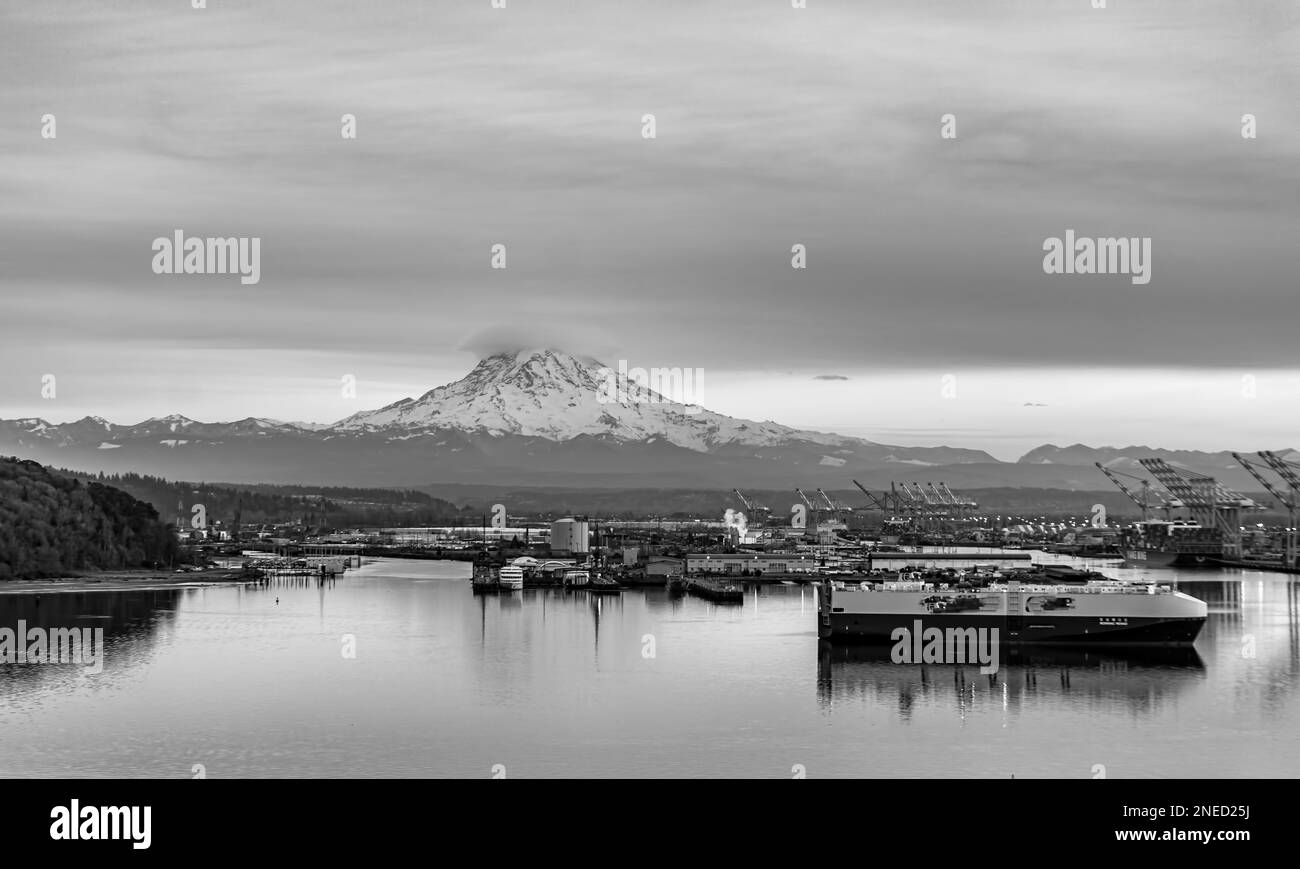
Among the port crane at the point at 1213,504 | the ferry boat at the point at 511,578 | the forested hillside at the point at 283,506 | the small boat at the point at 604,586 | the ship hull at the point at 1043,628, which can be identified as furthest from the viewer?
the forested hillside at the point at 283,506

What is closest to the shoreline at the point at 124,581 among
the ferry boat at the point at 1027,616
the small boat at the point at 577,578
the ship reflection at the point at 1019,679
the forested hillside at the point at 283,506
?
the small boat at the point at 577,578

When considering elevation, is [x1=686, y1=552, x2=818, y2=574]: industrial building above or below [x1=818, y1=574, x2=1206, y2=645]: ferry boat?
below

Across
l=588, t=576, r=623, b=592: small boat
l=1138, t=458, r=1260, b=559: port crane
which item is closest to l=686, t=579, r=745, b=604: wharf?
l=588, t=576, r=623, b=592: small boat

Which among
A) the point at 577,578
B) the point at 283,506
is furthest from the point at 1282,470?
the point at 283,506

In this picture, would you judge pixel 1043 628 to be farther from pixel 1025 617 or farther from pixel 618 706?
pixel 618 706

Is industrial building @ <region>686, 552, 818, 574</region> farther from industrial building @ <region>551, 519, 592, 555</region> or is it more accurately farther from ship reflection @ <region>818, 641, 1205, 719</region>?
ship reflection @ <region>818, 641, 1205, 719</region>

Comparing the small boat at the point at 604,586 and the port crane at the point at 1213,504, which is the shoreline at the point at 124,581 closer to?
the small boat at the point at 604,586
